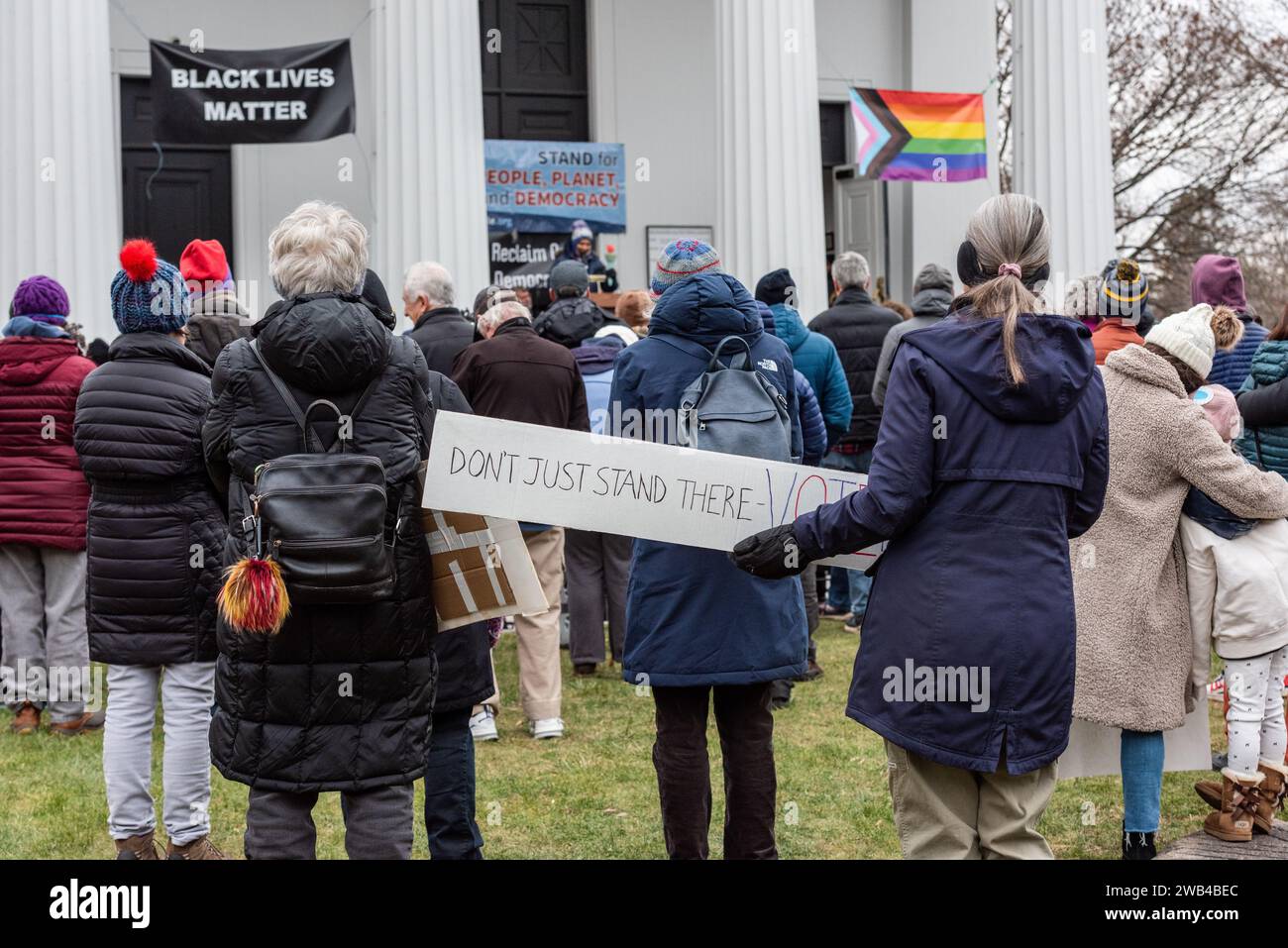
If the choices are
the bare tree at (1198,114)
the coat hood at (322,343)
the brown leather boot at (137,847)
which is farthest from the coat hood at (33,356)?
the bare tree at (1198,114)

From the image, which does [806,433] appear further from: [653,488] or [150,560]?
[150,560]

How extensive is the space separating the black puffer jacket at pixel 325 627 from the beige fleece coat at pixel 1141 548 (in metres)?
2.44

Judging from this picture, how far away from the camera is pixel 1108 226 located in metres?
13.5

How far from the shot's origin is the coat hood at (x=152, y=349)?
487 cm

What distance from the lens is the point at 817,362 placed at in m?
7.68

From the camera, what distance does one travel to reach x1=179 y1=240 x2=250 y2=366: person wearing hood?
5691 mm

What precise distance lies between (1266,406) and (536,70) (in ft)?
37.0

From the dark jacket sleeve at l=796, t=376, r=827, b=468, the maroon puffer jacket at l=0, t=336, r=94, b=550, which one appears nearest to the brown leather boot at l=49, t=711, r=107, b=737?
the maroon puffer jacket at l=0, t=336, r=94, b=550

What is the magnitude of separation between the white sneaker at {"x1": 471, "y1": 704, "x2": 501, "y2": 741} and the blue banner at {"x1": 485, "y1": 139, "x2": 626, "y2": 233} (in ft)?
28.4

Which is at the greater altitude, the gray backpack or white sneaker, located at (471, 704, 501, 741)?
the gray backpack

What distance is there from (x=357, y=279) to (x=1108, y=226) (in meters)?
11.4

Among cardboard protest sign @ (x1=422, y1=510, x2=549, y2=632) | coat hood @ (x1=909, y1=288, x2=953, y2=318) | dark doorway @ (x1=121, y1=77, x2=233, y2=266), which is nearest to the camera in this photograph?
cardboard protest sign @ (x1=422, y1=510, x2=549, y2=632)

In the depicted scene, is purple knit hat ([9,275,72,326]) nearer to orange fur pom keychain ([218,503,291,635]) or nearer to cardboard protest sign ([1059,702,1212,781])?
orange fur pom keychain ([218,503,291,635])

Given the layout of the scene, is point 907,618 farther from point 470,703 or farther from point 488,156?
point 488,156
